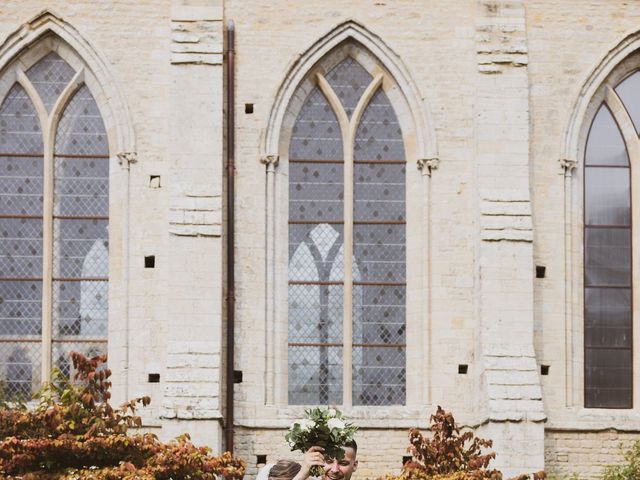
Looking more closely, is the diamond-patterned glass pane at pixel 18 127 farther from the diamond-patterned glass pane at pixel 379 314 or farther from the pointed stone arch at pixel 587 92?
the pointed stone arch at pixel 587 92

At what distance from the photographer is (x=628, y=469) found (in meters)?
24.7

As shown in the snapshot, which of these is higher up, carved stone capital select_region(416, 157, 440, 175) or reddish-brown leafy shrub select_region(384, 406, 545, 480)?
carved stone capital select_region(416, 157, 440, 175)

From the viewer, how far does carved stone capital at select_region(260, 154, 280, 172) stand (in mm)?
26016

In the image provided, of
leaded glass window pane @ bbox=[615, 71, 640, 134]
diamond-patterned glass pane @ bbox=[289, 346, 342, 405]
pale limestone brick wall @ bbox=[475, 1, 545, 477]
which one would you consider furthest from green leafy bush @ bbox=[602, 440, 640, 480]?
leaded glass window pane @ bbox=[615, 71, 640, 134]

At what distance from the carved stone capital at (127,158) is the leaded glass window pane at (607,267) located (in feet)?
20.7

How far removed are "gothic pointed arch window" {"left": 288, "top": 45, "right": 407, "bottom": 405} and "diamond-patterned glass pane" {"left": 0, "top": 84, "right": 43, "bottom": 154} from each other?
3559 millimetres

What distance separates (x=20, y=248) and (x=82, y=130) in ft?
6.07

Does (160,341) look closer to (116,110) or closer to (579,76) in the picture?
(116,110)

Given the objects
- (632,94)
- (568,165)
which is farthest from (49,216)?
(632,94)

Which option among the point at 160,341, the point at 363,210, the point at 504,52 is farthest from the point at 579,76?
the point at 160,341

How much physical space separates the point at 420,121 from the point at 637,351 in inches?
173

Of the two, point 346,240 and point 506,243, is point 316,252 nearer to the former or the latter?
point 346,240

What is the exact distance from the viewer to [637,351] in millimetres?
26281

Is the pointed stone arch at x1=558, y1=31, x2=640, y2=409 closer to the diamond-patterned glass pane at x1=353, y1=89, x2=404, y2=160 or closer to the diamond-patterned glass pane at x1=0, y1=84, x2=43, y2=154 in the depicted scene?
the diamond-patterned glass pane at x1=353, y1=89, x2=404, y2=160
